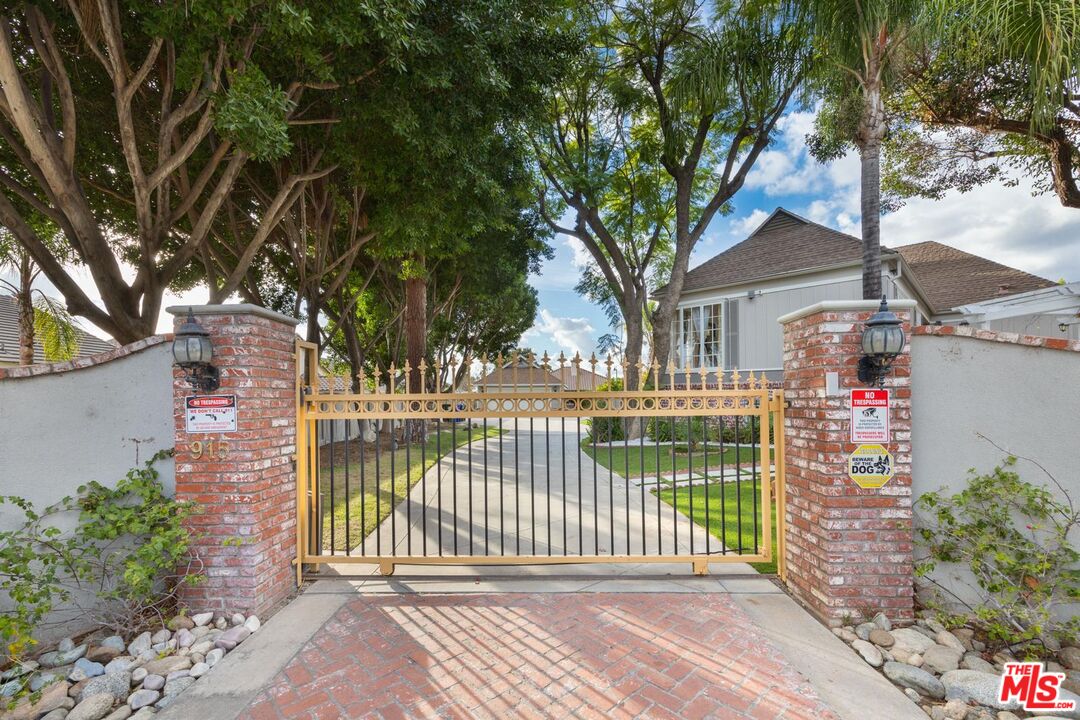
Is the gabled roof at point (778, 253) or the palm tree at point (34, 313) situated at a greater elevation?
the gabled roof at point (778, 253)

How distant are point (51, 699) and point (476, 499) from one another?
15.4ft

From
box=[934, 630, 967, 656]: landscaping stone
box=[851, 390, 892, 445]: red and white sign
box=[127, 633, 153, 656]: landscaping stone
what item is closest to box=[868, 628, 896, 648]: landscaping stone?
box=[934, 630, 967, 656]: landscaping stone

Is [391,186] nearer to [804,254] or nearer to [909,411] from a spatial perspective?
[909,411]

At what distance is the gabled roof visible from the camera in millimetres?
12117

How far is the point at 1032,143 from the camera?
8.19 metres

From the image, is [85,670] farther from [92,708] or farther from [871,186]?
[871,186]

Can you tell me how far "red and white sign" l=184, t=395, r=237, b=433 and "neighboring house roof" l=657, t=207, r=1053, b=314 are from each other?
13.3 metres

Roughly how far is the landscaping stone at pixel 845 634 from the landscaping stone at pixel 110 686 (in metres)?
4.41

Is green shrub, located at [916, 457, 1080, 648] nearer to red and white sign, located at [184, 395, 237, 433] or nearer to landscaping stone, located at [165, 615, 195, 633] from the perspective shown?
red and white sign, located at [184, 395, 237, 433]

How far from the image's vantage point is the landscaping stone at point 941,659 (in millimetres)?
2549

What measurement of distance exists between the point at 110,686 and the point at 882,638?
15.4ft

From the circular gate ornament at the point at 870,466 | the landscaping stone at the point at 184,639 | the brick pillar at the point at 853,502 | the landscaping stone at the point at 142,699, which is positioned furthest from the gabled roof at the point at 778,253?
the landscaping stone at the point at 142,699

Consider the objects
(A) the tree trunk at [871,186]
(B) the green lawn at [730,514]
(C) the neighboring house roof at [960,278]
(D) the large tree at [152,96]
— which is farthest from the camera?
(C) the neighboring house roof at [960,278]

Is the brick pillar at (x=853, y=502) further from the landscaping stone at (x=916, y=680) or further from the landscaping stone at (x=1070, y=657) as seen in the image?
the landscaping stone at (x=1070, y=657)
